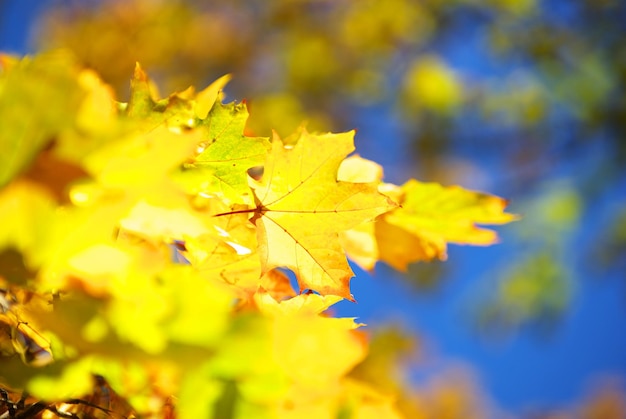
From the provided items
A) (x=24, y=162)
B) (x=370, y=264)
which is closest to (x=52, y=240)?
(x=24, y=162)

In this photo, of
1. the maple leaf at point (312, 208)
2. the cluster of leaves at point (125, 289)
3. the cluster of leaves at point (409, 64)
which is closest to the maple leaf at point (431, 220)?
the maple leaf at point (312, 208)

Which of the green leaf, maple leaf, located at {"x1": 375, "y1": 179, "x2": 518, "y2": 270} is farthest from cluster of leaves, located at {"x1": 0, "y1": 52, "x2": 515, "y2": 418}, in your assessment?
maple leaf, located at {"x1": 375, "y1": 179, "x2": 518, "y2": 270}

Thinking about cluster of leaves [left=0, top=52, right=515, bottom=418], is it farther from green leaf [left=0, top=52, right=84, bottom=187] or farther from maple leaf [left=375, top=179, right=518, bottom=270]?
maple leaf [left=375, top=179, right=518, bottom=270]

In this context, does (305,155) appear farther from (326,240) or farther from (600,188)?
(600,188)

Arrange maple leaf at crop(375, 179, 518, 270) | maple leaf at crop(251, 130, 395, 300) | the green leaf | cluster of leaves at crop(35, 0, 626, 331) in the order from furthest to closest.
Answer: cluster of leaves at crop(35, 0, 626, 331) < maple leaf at crop(375, 179, 518, 270) < maple leaf at crop(251, 130, 395, 300) < the green leaf

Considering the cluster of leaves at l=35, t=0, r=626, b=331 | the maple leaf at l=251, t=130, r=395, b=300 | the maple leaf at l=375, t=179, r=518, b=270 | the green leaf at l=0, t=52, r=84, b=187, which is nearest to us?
the green leaf at l=0, t=52, r=84, b=187

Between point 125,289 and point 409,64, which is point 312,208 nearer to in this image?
point 125,289

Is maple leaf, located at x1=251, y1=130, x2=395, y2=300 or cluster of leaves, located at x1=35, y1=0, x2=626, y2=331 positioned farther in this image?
cluster of leaves, located at x1=35, y1=0, x2=626, y2=331
